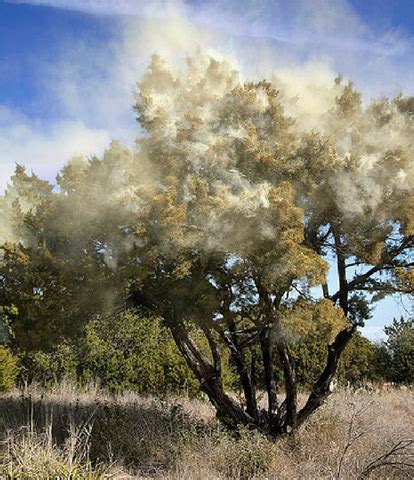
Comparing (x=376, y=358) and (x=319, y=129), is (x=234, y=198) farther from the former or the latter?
(x=376, y=358)

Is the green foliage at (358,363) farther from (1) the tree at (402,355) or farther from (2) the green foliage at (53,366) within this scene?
(2) the green foliage at (53,366)

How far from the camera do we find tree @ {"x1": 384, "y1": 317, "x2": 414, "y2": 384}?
617 inches

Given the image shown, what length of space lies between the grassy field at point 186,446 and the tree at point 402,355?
18.6ft

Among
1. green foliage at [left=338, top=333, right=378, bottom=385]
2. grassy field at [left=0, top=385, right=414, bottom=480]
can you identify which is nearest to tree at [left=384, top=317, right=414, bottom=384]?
green foliage at [left=338, top=333, right=378, bottom=385]

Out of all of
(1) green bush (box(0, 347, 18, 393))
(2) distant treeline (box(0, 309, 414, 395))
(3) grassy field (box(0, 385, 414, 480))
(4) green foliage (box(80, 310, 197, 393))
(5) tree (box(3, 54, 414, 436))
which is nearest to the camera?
(3) grassy field (box(0, 385, 414, 480))

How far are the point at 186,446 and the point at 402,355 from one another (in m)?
10.7

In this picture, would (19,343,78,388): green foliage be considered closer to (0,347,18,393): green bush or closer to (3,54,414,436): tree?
(0,347,18,393): green bush

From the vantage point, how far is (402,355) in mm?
15961

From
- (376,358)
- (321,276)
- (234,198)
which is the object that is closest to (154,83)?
(234,198)

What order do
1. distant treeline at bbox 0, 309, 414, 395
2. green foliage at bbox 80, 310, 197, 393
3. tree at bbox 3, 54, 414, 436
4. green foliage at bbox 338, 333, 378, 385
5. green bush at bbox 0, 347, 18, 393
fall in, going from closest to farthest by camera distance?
tree at bbox 3, 54, 414, 436 → green bush at bbox 0, 347, 18, 393 → distant treeline at bbox 0, 309, 414, 395 → green foliage at bbox 80, 310, 197, 393 → green foliage at bbox 338, 333, 378, 385

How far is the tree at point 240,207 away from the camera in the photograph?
628cm

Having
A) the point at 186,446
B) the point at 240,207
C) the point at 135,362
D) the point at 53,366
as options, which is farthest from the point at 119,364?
the point at 240,207

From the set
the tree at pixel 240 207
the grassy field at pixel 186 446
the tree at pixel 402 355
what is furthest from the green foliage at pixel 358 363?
the tree at pixel 240 207

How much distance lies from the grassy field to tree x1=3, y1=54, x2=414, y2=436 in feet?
2.97
